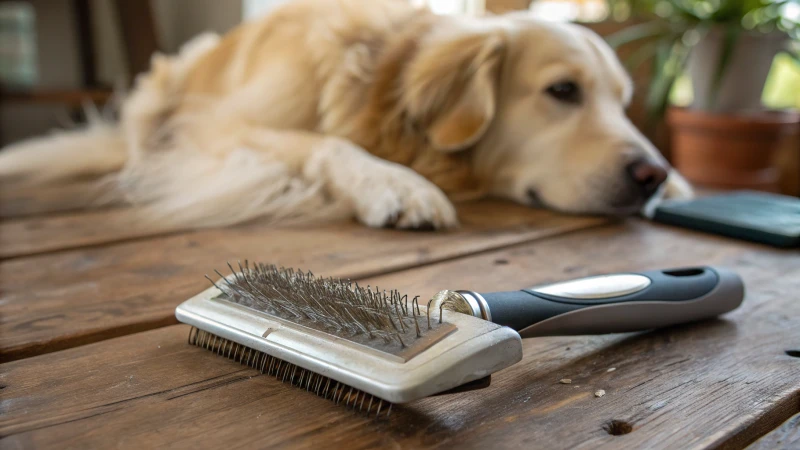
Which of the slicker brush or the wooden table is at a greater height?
the slicker brush

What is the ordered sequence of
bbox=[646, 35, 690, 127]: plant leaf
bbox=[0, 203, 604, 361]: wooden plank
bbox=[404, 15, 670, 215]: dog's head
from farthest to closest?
bbox=[646, 35, 690, 127]: plant leaf, bbox=[404, 15, 670, 215]: dog's head, bbox=[0, 203, 604, 361]: wooden plank

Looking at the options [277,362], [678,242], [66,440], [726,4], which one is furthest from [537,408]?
[726,4]

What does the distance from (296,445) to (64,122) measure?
3737 mm

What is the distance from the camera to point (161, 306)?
0.84 metres

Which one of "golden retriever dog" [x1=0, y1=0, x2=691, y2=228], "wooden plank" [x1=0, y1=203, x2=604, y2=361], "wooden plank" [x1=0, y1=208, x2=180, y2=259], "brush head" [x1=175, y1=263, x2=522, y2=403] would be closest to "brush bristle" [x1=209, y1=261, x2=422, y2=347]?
"brush head" [x1=175, y1=263, x2=522, y2=403]

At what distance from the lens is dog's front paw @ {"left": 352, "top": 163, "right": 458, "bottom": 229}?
1.32 m

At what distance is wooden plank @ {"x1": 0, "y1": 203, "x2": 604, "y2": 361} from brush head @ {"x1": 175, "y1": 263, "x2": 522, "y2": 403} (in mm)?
178

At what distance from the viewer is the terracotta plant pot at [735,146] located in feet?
6.81

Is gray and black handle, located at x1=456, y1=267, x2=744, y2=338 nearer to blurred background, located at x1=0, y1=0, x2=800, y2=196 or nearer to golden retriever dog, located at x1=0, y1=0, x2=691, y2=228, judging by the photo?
golden retriever dog, located at x1=0, y1=0, x2=691, y2=228

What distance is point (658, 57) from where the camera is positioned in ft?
7.43

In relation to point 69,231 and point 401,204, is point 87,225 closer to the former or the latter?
point 69,231

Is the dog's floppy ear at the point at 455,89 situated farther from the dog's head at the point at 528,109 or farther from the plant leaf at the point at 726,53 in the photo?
the plant leaf at the point at 726,53

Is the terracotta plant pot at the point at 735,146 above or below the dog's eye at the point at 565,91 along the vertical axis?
below

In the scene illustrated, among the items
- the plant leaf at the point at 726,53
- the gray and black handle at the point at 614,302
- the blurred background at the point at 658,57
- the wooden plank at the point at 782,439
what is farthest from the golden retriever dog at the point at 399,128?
the wooden plank at the point at 782,439
